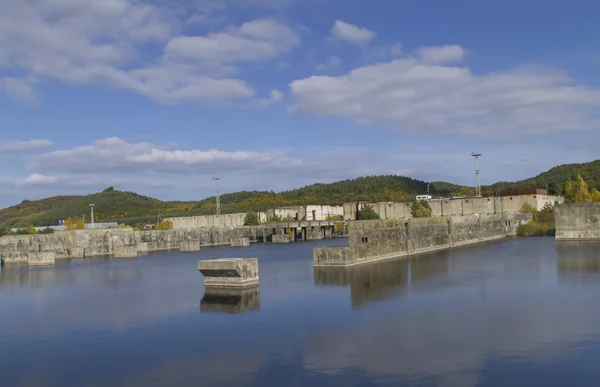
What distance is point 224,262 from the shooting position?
23406 mm

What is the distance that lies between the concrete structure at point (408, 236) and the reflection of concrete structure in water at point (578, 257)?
26.2 ft

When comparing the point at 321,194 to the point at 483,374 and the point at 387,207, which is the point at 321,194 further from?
the point at 483,374

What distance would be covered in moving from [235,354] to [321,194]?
136m

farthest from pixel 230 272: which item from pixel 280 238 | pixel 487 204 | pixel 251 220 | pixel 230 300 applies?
pixel 251 220

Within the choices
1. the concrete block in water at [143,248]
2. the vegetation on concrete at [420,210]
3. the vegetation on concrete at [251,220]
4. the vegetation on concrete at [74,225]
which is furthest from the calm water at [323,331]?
the vegetation on concrete at [251,220]

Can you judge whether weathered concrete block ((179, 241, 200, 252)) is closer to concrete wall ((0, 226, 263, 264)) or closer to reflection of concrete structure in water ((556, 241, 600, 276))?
concrete wall ((0, 226, 263, 264))

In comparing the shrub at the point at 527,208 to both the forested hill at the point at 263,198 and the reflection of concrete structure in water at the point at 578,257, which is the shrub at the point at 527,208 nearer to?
the reflection of concrete structure in water at the point at 578,257

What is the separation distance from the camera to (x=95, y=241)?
55.4 meters

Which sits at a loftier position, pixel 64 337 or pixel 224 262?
pixel 224 262

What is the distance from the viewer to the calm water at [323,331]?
1148cm

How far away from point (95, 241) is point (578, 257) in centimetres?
4337

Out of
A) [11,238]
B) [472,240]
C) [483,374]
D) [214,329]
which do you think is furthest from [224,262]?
[11,238]

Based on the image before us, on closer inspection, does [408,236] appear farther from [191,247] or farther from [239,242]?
[239,242]

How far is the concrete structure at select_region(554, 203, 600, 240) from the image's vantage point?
43.1 m
